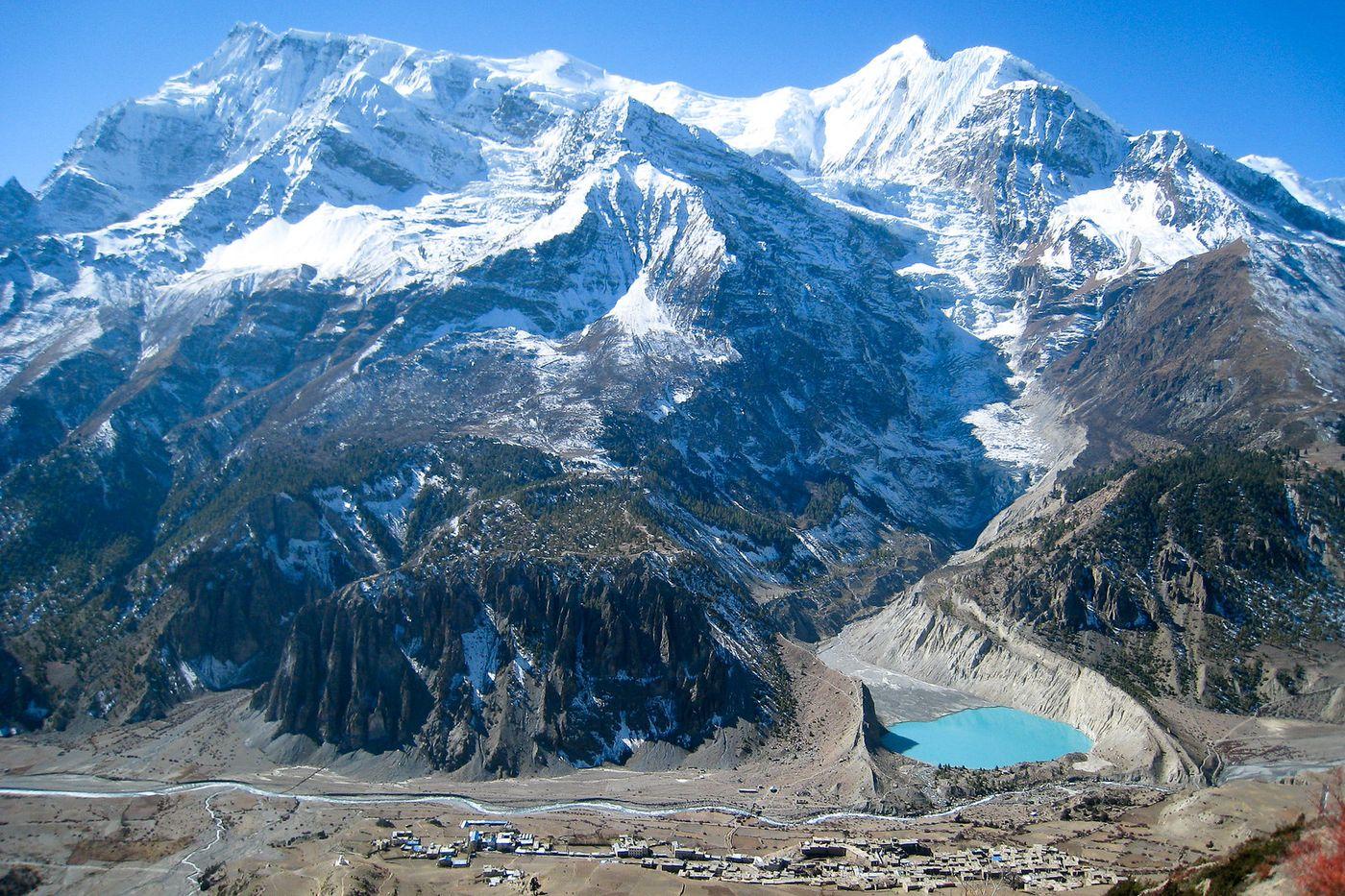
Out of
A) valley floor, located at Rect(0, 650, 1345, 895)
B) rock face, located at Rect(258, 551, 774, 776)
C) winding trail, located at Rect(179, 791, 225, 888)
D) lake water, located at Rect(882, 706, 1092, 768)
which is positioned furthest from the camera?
lake water, located at Rect(882, 706, 1092, 768)

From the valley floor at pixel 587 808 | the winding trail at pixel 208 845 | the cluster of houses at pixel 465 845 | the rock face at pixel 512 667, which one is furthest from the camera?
the rock face at pixel 512 667

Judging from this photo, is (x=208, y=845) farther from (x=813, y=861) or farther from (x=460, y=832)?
(x=813, y=861)

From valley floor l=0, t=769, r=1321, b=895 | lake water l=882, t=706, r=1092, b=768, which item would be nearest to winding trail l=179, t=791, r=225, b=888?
valley floor l=0, t=769, r=1321, b=895

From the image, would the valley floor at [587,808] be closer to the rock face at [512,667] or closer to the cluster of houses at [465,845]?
the cluster of houses at [465,845]

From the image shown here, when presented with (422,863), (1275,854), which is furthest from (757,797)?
(1275,854)

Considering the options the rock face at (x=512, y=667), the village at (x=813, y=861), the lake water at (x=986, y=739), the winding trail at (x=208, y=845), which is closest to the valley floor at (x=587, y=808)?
the winding trail at (x=208, y=845)

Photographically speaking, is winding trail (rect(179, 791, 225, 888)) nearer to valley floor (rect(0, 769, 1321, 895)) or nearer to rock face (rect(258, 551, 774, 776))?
valley floor (rect(0, 769, 1321, 895))
